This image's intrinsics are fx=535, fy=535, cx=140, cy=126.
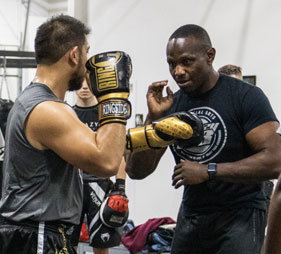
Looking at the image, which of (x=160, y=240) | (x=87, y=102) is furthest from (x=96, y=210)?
(x=160, y=240)

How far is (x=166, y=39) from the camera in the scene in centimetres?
594

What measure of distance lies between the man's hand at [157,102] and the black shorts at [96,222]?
1208 millimetres

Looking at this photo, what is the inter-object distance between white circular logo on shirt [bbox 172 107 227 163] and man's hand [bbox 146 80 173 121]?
18 cm

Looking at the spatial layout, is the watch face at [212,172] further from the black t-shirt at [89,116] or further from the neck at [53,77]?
the black t-shirt at [89,116]

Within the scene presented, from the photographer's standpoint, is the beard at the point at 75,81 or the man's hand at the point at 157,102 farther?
the man's hand at the point at 157,102

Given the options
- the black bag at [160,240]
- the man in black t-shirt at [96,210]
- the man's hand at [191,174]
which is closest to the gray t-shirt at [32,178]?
the man's hand at [191,174]

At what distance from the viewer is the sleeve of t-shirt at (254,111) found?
248 centimetres

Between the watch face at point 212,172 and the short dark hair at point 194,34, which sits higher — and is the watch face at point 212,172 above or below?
below

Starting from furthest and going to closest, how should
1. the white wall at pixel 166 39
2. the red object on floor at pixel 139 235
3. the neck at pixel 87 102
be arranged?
the white wall at pixel 166 39, the red object on floor at pixel 139 235, the neck at pixel 87 102

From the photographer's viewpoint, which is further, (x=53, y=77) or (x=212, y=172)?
(x=212, y=172)

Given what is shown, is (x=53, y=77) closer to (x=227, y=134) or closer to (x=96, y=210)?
(x=227, y=134)

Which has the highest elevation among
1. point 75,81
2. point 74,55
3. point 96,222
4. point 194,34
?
point 194,34

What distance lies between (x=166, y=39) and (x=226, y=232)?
12.2ft

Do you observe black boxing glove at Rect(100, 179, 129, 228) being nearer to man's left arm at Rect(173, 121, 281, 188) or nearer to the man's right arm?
man's left arm at Rect(173, 121, 281, 188)
